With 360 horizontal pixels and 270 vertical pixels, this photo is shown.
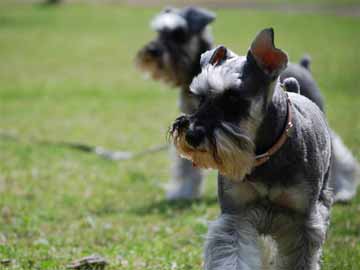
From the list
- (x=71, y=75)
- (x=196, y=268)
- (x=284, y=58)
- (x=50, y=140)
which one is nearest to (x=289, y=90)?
(x=284, y=58)

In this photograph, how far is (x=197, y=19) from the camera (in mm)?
9797

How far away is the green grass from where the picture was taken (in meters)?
7.13

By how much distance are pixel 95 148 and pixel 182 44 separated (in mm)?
3414

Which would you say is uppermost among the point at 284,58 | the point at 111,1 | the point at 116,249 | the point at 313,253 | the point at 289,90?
the point at 284,58

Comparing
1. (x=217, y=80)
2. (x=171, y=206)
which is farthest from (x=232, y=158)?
(x=171, y=206)

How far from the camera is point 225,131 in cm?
476

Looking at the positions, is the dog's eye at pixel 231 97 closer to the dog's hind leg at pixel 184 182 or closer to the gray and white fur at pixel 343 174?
the gray and white fur at pixel 343 174

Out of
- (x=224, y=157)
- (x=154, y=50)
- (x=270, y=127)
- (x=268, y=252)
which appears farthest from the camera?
(x=154, y=50)

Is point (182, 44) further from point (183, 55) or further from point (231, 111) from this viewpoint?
point (231, 111)

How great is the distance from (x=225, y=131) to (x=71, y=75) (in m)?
17.7

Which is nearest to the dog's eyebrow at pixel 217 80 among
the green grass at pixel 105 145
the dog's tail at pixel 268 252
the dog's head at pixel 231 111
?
the dog's head at pixel 231 111

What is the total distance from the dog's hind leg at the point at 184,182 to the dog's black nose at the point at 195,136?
487cm

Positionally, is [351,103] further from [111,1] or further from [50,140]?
[111,1]

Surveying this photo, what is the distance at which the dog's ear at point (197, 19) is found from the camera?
979 centimetres
